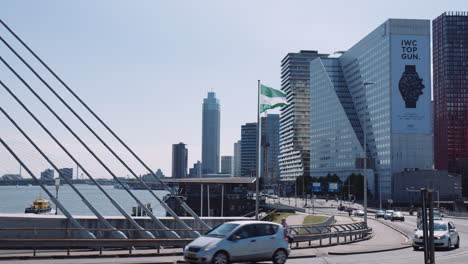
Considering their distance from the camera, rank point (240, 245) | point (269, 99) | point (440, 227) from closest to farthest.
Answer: point (240, 245) → point (440, 227) → point (269, 99)

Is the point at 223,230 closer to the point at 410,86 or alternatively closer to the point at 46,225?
the point at 46,225

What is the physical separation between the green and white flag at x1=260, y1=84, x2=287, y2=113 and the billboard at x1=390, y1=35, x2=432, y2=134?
456ft

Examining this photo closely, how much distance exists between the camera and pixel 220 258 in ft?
60.1

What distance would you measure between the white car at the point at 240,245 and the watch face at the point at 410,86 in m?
153

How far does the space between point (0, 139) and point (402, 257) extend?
71.6 feet

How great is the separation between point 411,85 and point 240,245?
157341 mm

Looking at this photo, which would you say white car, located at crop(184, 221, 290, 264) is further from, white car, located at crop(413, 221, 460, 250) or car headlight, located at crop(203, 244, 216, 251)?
white car, located at crop(413, 221, 460, 250)

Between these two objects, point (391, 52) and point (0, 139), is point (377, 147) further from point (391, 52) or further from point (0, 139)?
point (0, 139)

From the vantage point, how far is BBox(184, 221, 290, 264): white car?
18.2m

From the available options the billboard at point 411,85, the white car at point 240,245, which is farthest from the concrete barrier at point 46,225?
the billboard at point 411,85

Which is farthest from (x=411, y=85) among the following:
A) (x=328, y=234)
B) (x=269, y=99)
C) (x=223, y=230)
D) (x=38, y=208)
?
(x=223, y=230)

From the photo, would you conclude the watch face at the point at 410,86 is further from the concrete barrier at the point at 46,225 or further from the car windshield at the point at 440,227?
the concrete barrier at the point at 46,225

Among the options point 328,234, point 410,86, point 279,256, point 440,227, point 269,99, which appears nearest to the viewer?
point 279,256

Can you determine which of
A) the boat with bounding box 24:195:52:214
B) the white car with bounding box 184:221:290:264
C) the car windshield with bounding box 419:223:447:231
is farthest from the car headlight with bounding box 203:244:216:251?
the boat with bounding box 24:195:52:214
